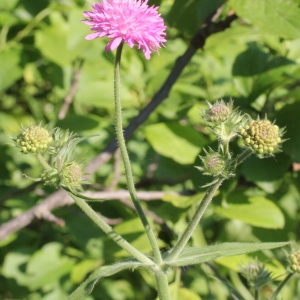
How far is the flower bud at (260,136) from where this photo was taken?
1.15 metres

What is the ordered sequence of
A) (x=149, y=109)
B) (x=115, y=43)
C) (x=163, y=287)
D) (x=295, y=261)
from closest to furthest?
1. (x=115, y=43)
2. (x=163, y=287)
3. (x=295, y=261)
4. (x=149, y=109)

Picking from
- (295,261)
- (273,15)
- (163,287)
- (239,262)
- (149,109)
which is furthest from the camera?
(149,109)

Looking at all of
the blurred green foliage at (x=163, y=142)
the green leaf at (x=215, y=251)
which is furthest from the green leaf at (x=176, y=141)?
the green leaf at (x=215, y=251)

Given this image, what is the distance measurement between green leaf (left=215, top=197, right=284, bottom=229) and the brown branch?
1.14ft

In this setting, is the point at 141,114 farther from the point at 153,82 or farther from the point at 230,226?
the point at 230,226

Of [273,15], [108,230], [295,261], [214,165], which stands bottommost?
[295,261]

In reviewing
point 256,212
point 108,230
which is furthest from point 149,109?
point 108,230


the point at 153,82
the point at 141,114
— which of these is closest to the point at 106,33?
the point at 141,114

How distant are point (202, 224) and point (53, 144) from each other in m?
1.04

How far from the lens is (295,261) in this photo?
1.37 meters

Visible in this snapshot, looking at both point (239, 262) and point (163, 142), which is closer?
point (239, 262)

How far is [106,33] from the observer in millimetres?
1147

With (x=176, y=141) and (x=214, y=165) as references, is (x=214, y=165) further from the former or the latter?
(x=176, y=141)

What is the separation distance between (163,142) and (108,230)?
738 mm
